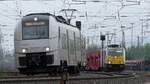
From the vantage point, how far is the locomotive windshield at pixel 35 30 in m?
26.0

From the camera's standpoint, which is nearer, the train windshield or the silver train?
the silver train

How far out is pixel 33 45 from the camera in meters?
25.6

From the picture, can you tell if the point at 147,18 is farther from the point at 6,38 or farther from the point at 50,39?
the point at 50,39

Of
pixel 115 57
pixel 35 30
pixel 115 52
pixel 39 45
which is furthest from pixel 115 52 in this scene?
pixel 39 45

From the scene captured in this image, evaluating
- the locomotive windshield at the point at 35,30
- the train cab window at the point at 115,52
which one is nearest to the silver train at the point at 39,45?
the locomotive windshield at the point at 35,30

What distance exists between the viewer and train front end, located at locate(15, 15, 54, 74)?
25500mm

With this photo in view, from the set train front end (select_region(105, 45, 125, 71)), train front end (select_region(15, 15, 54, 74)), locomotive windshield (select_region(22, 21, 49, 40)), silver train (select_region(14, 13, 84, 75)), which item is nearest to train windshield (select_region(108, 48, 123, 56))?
train front end (select_region(105, 45, 125, 71))

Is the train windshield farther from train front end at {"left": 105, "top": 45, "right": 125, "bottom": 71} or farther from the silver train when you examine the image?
the silver train

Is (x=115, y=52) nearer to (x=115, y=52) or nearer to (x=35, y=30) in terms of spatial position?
(x=115, y=52)

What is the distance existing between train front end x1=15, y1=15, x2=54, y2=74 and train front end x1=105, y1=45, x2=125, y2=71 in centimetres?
2683

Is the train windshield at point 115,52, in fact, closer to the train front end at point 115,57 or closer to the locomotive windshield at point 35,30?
the train front end at point 115,57

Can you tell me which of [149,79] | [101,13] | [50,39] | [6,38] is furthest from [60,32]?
[6,38]

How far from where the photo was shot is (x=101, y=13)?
61.1m

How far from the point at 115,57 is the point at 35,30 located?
27.3m
